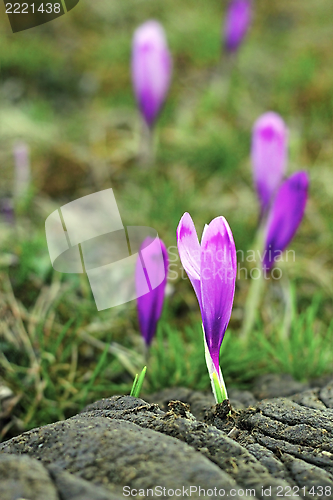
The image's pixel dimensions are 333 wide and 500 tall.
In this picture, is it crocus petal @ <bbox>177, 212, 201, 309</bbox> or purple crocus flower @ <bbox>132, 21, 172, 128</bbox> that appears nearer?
crocus petal @ <bbox>177, 212, 201, 309</bbox>

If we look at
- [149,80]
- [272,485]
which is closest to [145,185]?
[149,80]

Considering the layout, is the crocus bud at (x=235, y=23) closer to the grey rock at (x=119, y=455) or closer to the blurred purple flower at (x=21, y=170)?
the blurred purple flower at (x=21, y=170)

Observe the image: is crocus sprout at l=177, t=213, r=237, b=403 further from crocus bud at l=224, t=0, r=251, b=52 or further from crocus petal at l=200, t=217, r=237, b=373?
crocus bud at l=224, t=0, r=251, b=52

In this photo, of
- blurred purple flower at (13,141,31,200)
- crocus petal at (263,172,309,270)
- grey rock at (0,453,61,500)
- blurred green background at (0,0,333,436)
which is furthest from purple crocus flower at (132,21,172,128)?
grey rock at (0,453,61,500)

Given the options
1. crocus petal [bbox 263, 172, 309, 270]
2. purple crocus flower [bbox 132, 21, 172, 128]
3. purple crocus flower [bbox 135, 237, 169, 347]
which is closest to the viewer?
purple crocus flower [bbox 135, 237, 169, 347]

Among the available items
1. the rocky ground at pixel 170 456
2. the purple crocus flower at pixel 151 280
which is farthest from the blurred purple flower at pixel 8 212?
the rocky ground at pixel 170 456

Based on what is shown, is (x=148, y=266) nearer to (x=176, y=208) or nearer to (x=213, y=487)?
(x=213, y=487)

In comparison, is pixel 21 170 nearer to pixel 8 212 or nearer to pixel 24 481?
pixel 8 212
